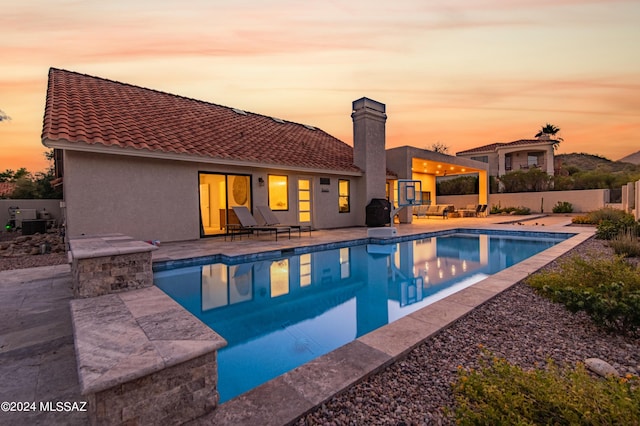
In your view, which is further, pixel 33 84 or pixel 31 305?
pixel 33 84

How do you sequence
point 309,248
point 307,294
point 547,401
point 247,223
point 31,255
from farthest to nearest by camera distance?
point 247,223 → point 309,248 → point 31,255 → point 307,294 → point 547,401

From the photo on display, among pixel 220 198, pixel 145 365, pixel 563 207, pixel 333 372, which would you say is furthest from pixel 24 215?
pixel 563 207

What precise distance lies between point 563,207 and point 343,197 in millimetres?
16578

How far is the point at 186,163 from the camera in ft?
29.7

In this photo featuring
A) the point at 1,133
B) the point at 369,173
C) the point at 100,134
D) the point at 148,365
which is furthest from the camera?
the point at 1,133

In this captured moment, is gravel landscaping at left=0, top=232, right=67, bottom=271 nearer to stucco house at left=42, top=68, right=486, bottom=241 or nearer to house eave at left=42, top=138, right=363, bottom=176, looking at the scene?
stucco house at left=42, top=68, right=486, bottom=241

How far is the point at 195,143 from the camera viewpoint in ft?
31.1

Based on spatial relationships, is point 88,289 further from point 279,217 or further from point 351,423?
point 279,217

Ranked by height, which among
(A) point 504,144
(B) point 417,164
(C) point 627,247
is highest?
(A) point 504,144

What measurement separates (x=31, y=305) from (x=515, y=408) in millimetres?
4985

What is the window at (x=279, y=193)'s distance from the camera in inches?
466

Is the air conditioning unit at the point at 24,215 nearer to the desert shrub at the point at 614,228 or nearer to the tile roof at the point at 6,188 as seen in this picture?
the tile roof at the point at 6,188

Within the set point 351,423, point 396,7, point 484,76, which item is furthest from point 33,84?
point 484,76

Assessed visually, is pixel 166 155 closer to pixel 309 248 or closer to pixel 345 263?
pixel 309 248
